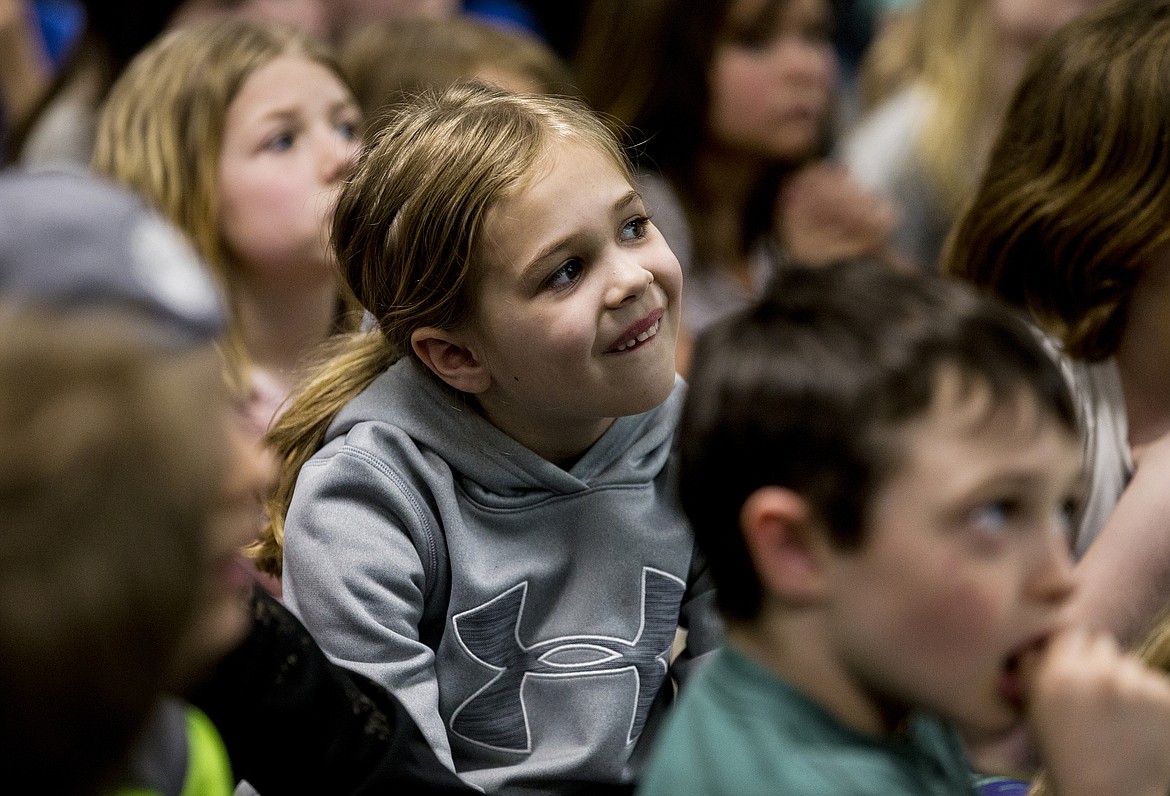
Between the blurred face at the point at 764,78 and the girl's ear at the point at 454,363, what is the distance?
1169mm

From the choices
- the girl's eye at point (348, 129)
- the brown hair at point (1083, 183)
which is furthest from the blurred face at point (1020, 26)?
the girl's eye at point (348, 129)

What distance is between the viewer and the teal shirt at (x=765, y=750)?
28.7 inches

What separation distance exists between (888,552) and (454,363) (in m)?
0.54

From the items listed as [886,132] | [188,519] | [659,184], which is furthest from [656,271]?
[886,132]

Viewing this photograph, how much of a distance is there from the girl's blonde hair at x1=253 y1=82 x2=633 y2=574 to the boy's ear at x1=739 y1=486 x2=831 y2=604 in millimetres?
451

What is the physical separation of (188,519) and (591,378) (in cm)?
57

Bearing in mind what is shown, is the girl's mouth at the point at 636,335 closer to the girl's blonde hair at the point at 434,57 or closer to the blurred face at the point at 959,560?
the blurred face at the point at 959,560

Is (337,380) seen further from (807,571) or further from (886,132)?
(886,132)

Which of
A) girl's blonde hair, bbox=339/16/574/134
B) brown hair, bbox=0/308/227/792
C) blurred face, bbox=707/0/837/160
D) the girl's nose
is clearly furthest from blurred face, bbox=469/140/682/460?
blurred face, bbox=707/0/837/160

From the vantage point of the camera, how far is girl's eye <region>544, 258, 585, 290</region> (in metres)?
1.13

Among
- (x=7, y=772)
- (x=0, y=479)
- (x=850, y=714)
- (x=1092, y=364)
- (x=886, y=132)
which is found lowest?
(x=886, y=132)

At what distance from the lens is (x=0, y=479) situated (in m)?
0.54

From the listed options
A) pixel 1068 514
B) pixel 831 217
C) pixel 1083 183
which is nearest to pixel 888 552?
pixel 1068 514

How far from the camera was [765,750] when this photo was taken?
2.44 feet
